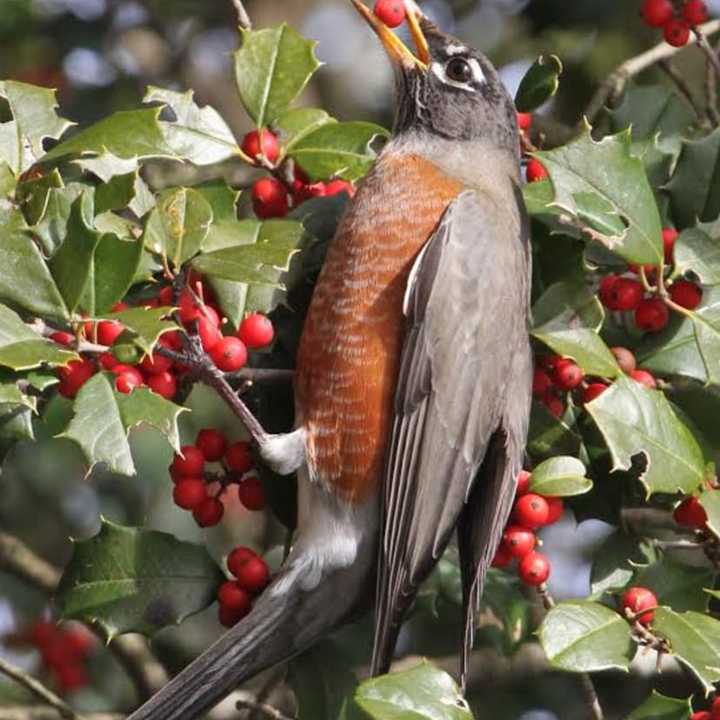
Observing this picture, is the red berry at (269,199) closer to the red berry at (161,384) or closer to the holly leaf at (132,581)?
the red berry at (161,384)

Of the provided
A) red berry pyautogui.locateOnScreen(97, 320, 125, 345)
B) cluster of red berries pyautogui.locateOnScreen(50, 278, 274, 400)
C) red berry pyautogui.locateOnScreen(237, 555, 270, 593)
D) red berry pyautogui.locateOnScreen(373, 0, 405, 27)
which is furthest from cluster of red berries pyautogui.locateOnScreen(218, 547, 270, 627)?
red berry pyautogui.locateOnScreen(373, 0, 405, 27)

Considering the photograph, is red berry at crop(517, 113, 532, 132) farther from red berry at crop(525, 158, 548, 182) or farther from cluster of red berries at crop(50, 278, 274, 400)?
cluster of red berries at crop(50, 278, 274, 400)

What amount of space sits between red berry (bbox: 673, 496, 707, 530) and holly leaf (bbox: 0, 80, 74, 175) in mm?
Result: 1368

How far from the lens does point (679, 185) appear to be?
3406 mm

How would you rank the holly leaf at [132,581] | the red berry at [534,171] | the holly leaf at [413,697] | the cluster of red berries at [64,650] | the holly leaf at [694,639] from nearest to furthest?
the holly leaf at [413,697] < the holly leaf at [694,639] < the holly leaf at [132,581] < the red berry at [534,171] < the cluster of red berries at [64,650]

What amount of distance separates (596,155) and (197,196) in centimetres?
78

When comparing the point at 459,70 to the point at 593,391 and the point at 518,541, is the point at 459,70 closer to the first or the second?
the point at 593,391

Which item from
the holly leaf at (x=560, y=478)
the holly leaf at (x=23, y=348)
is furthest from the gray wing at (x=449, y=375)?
the holly leaf at (x=23, y=348)

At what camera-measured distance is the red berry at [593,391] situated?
10.2 ft

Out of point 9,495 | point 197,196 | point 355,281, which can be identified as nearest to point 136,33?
point 9,495

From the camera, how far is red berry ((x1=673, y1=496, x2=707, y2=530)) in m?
2.99

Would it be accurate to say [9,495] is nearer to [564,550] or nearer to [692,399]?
[564,550]

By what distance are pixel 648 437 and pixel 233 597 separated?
90cm

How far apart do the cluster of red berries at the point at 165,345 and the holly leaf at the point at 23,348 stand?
93 millimetres
